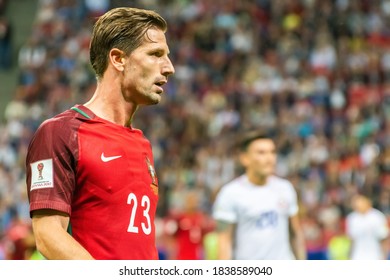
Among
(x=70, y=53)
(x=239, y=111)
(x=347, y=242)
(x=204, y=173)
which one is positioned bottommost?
(x=347, y=242)

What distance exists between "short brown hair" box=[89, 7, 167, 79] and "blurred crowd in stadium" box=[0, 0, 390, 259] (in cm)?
785

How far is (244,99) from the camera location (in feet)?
57.6

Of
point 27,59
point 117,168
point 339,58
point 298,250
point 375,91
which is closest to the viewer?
point 117,168

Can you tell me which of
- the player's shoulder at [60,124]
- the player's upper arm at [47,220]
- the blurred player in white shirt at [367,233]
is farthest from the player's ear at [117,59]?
the blurred player in white shirt at [367,233]

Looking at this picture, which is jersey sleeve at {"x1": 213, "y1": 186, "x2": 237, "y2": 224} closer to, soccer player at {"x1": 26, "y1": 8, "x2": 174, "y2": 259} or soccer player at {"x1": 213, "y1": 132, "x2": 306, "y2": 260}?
soccer player at {"x1": 213, "y1": 132, "x2": 306, "y2": 260}

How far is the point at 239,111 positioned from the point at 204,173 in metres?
2.14

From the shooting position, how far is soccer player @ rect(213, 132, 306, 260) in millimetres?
7305

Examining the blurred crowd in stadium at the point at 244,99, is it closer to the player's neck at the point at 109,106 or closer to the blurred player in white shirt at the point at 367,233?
the blurred player in white shirt at the point at 367,233

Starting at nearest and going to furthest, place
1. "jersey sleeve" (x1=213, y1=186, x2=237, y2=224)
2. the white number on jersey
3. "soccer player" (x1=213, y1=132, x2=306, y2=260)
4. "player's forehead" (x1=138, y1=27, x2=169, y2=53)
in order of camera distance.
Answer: the white number on jersey → "player's forehead" (x1=138, y1=27, x2=169, y2=53) → "soccer player" (x1=213, y1=132, x2=306, y2=260) → "jersey sleeve" (x1=213, y1=186, x2=237, y2=224)

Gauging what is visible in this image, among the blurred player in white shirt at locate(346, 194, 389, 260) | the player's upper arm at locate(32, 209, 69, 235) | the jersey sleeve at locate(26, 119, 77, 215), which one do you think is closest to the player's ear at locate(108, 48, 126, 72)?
the jersey sleeve at locate(26, 119, 77, 215)

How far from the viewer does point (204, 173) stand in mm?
15555

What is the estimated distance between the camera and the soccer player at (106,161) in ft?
10.6

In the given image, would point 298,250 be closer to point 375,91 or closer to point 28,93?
A: point 375,91
